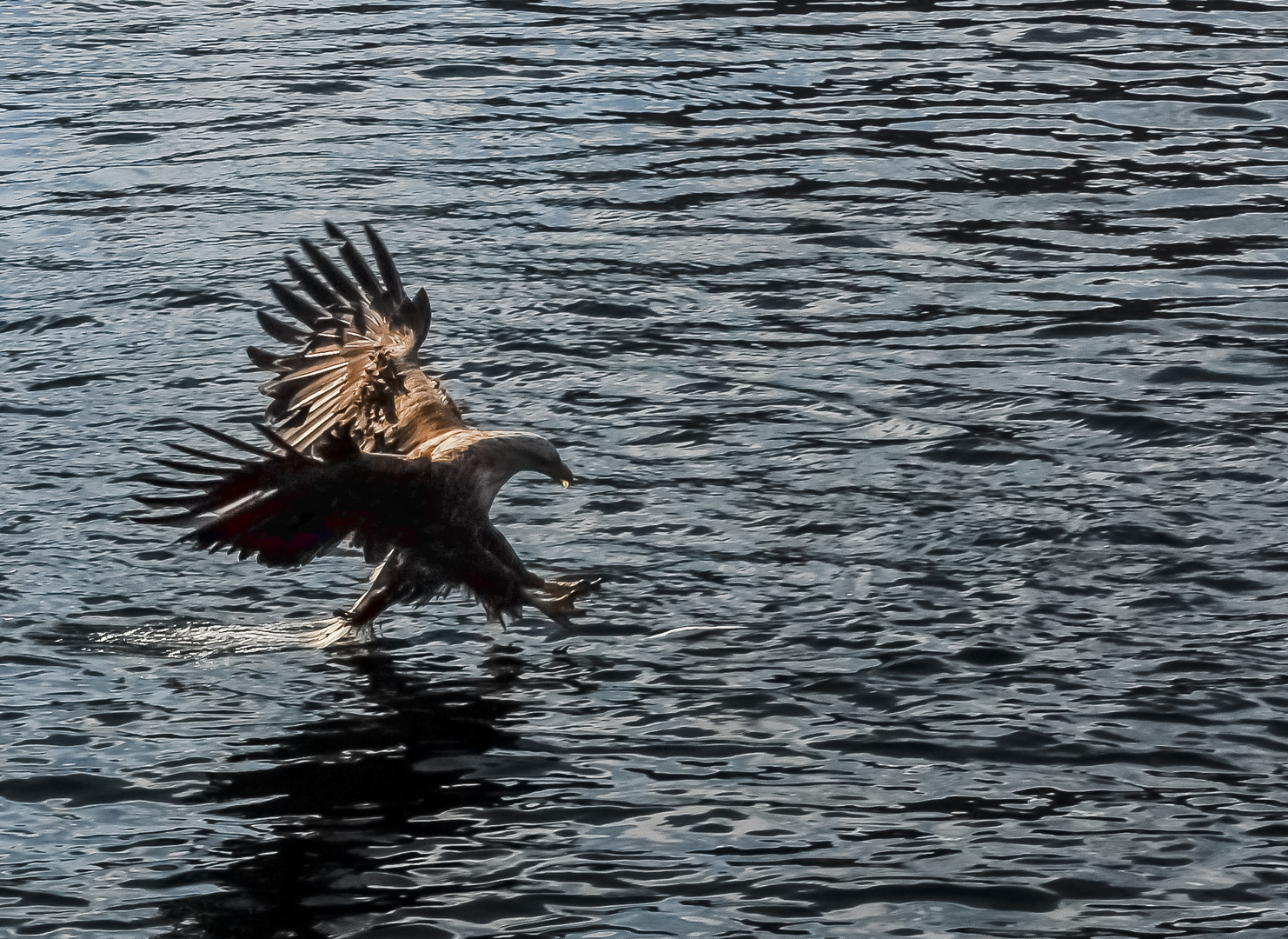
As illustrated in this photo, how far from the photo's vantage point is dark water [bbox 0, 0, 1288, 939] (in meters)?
5.81

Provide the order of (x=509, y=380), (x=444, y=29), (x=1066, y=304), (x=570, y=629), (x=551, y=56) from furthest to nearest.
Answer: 1. (x=444, y=29)
2. (x=551, y=56)
3. (x=1066, y=304)
4. (x=509, y=380)
5. (x=570, y=629)

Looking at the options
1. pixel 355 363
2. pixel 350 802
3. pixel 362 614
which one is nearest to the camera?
pixel 350 802

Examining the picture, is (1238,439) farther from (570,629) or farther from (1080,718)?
(570,629)

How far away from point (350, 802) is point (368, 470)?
1.22 m

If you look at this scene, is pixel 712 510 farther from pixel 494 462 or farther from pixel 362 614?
pixel 362 614

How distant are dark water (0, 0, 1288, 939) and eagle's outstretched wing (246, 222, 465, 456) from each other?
2.59 ft

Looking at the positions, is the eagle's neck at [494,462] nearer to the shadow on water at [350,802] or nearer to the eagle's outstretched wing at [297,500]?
the eagle's outstretched wing at [297,500]

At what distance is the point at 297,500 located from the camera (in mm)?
6461

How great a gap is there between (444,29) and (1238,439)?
10580 millimetres

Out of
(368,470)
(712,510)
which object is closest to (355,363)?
(368,470)

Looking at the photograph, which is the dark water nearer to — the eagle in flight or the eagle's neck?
the eagle in flight

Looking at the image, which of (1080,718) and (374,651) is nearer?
(1080,718)

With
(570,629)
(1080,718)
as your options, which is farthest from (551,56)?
(1080,718)

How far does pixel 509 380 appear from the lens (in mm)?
9906
